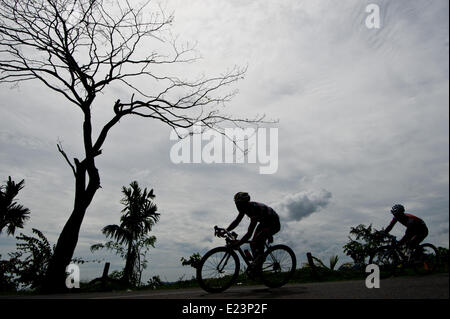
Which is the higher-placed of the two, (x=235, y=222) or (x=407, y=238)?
(x=235, y=222)

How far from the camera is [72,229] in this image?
10.5 meters

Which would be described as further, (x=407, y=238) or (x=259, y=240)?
(x=407, y=238)

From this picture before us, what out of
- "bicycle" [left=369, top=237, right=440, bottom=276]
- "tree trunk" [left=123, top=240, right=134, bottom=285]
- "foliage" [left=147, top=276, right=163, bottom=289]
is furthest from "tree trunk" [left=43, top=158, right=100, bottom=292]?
"tree trunk" [left=123, top=240, right=134, bottom=285]

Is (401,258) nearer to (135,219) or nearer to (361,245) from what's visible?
(361,245)

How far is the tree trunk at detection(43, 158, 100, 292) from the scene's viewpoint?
9.85 m

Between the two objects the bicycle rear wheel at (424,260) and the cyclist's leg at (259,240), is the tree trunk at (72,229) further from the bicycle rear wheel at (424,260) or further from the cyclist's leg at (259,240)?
the bicycle rear wheel at (424,260)

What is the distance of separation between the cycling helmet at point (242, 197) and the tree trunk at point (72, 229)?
23.4 feet

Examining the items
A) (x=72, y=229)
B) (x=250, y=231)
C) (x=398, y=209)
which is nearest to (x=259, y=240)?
(x=250, y=231)

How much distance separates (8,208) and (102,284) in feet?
56.1

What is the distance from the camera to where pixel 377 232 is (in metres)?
8.52

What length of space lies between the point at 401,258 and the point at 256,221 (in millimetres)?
5035

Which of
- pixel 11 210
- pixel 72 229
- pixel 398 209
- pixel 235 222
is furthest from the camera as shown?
pixel 11 210

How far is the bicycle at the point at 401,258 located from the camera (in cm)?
838
